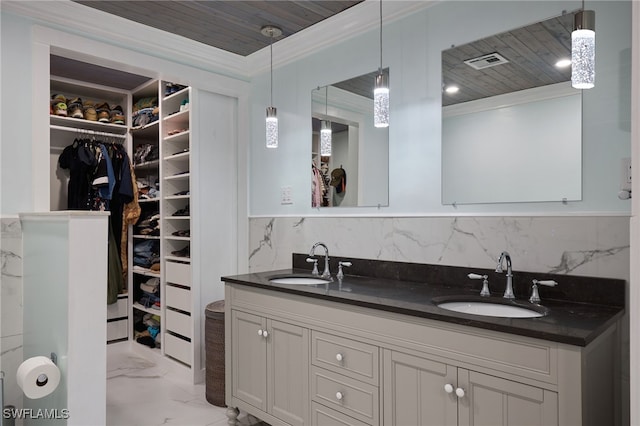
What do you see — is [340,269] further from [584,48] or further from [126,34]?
[126,34]

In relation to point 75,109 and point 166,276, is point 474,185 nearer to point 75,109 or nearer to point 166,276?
point 166,276

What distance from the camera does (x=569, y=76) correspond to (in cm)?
182

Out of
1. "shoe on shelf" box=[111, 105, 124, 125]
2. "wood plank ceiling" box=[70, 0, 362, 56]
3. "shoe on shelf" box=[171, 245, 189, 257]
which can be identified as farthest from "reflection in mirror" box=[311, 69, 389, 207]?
A: "shoe on shelf" box=[111, 105, 124, 125]

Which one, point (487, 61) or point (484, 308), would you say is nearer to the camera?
point (484, 308)

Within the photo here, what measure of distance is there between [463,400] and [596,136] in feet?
3.91

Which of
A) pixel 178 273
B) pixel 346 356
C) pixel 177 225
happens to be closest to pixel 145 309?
pixel 178 273

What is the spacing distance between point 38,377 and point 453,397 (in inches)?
64.5

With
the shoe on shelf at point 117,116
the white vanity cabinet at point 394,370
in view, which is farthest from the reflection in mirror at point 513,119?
the shoe on shelf at point 117,116

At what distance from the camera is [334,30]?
2.69 meters

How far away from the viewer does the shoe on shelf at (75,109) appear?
143 inches

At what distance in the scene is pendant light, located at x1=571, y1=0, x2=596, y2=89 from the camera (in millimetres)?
1512

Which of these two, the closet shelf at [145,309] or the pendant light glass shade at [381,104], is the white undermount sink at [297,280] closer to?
the pendant light glass shade at [381,104]

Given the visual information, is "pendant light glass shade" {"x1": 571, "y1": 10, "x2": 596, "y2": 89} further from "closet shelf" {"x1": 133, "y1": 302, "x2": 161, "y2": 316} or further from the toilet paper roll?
"closet shelf" {"x1": 133, "y1": 302, "x2": 161, "y2": 316}

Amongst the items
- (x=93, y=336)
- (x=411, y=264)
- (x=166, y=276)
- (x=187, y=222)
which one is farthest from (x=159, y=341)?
(x=411, y=264)
